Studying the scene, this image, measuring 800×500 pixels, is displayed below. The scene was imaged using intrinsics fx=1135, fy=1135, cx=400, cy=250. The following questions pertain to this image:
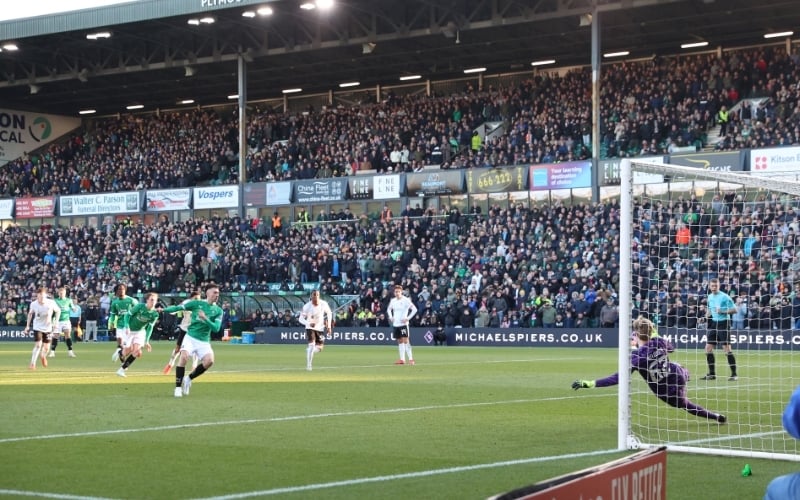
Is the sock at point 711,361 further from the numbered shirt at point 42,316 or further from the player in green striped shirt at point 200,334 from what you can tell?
the numbered shirt at point 42,316

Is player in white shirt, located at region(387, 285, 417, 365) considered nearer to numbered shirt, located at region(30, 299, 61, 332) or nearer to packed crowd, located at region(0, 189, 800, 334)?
packed crowd, located at region(0, 189, 800, 334)

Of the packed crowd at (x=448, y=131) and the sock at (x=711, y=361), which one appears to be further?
the packed crowd at (x=448, y=131)

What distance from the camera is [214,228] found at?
5528 cm

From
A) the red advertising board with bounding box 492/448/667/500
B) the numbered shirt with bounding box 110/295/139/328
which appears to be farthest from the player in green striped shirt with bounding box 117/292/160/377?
the red advertising board with bounding box 492/448/667/500

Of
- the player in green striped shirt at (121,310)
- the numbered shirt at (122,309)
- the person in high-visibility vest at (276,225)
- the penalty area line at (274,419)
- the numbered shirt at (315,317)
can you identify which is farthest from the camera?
the person in high-visibility vest at (276,225)

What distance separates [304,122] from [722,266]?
122ft

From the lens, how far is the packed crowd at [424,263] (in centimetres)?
Result: 2939

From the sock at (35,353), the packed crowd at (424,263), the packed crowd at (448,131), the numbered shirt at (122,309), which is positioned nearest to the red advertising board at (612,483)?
the packed crowd at (424,263)

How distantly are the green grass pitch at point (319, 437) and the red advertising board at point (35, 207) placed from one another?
42.3 meters

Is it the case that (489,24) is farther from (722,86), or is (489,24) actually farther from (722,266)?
(722,266)

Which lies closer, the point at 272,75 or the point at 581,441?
the point at 581,441

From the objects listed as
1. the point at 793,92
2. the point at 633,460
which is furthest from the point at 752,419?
the point at 793,92

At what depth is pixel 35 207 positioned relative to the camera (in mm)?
64812

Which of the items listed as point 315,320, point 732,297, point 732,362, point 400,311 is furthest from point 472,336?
point 732,362
